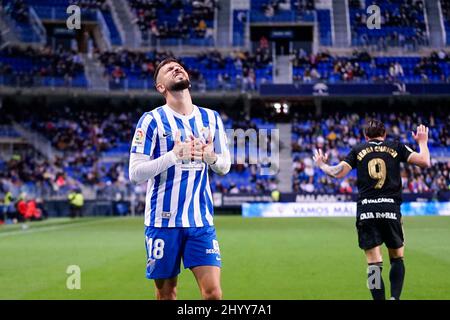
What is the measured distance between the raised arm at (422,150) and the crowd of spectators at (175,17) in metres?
38.7

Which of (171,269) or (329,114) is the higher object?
(329,114)

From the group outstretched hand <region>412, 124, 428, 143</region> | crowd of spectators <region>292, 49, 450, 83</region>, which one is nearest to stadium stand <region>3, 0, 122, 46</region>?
crowd of spectators <region>292, 49, 450, 83</region>

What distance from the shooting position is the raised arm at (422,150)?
317 inches

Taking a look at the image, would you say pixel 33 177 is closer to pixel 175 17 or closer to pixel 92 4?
pixel 92 4

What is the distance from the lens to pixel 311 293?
10.2 m

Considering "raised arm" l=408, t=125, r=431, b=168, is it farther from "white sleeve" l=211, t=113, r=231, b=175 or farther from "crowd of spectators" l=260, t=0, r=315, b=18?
"crowd of spectators" l=260, t=0, r=315, b=18

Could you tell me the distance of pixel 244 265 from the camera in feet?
46.0

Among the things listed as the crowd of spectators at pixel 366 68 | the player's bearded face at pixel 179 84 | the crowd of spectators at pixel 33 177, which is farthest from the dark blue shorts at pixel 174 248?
the crowd of spectators at pixel 366 68

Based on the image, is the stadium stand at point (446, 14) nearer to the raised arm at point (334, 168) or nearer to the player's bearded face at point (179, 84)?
the raised arm at point (334, 168)

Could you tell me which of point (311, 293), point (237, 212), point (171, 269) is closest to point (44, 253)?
point (311, 293)

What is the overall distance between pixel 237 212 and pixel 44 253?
22593 mm

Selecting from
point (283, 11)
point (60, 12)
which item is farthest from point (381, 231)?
point (60, 12)

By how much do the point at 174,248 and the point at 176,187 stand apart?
1.68 feet
